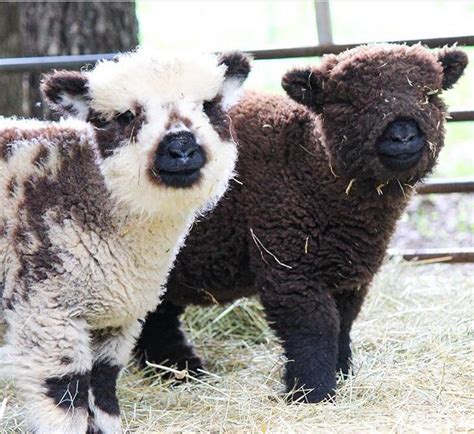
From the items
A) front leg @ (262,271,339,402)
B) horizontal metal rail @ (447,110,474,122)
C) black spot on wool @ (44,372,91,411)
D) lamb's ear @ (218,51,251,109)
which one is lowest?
front leg @ (262,271,339,402)

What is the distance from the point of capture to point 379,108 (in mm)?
5215

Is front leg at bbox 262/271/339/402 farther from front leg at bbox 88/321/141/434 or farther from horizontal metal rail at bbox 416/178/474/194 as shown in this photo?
horizontal metal rail at bbox 416/178/474/194

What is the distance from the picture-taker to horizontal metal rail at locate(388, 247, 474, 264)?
24.5ft

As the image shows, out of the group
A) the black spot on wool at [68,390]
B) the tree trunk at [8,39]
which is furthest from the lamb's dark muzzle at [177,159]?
the tree trunk at [8,39]

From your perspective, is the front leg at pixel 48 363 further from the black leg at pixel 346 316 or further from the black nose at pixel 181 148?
the black leg at pixel 346 316

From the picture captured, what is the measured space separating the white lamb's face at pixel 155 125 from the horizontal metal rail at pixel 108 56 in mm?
2020

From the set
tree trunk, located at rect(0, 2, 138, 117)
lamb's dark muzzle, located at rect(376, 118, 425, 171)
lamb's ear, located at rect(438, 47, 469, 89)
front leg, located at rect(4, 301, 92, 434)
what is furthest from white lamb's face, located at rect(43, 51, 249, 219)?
tree trunk, located at rect(0, 2, 138, 117)

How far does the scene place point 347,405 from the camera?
17.5 ft

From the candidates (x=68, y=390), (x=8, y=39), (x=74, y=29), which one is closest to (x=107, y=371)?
(x=68, y=390)

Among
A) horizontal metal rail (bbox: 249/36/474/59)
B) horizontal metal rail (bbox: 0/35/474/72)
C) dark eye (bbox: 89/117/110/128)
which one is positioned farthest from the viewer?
horizontal metal rail (bbox: 249/36/474/59)

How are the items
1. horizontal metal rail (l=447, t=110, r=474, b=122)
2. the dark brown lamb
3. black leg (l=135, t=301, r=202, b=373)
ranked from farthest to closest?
horizontal metal rail (l=447, t=110, r=474, b=122) < black leg (l=135, t=301, r=202, b=373) < the dark brown lamb

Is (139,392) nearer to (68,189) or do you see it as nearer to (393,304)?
(68,189)

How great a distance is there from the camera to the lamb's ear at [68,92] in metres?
4.68

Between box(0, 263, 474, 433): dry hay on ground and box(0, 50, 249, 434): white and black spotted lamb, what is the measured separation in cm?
38
